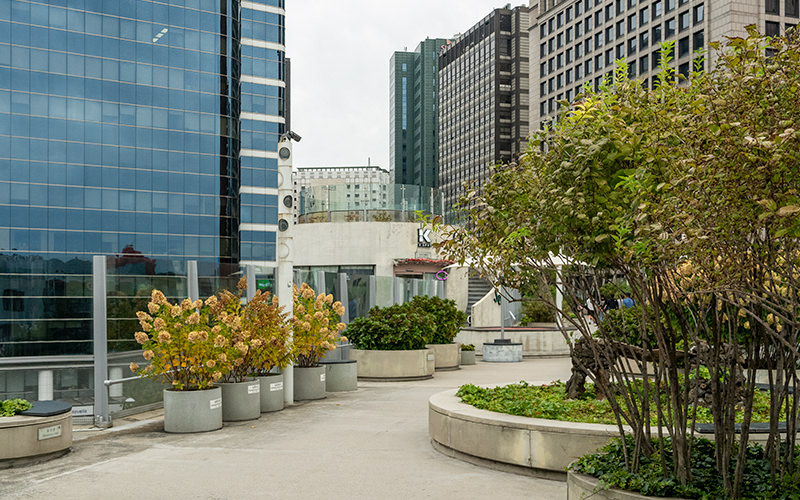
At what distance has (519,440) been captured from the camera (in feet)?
29.7

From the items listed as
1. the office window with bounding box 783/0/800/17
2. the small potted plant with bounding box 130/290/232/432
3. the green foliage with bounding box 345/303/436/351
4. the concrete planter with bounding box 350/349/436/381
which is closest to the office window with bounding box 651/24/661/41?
the office window with bounding box 783/0/800/17

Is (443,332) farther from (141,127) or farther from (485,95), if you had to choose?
(485,95)

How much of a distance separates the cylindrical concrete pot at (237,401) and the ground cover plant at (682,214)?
6482 millimetres

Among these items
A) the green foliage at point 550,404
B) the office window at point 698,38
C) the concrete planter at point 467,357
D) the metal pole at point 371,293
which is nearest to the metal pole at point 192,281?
the green foliage at point 550,404

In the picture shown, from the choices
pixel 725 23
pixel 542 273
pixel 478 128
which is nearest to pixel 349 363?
pixel 542 273

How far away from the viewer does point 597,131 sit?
582 cm

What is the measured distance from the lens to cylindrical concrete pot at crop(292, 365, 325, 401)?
16000 mm

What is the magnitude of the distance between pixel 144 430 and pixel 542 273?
7808 millimetres

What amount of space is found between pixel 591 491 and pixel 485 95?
500 ft

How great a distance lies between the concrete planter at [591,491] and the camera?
612 centimetres

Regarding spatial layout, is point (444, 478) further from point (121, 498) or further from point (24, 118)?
point (24, 118)

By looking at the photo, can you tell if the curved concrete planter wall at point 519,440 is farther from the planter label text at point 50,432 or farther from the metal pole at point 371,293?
the metal pole at point 371,293

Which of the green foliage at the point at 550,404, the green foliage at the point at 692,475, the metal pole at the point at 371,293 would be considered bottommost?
the green foliage at the point at 550,404

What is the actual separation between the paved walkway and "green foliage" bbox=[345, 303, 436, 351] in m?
6.47
